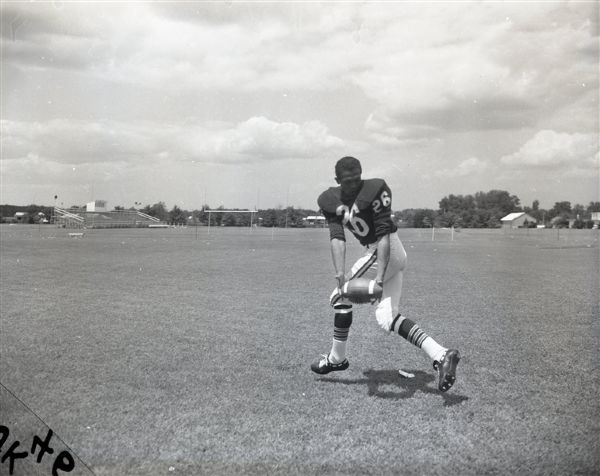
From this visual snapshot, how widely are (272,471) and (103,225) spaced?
6957cm

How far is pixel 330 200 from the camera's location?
4281 millimetres

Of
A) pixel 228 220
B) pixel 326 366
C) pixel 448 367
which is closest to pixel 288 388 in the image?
pixel 326 366

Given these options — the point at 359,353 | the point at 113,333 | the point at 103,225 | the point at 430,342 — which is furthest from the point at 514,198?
the point at 103,225

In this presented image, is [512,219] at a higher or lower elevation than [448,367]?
higher

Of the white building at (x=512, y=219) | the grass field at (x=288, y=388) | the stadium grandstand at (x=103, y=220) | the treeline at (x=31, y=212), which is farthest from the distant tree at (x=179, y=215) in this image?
the treeline at (x=31, y=212)

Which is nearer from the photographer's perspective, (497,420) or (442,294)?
(497,420)

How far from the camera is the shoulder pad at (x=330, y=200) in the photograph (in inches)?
168

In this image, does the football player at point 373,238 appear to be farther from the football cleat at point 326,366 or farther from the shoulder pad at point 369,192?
the football cleat at point 326,366

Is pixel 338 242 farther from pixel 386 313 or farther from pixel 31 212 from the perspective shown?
pixel 31 212

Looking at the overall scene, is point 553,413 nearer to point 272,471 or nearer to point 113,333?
point 272,471

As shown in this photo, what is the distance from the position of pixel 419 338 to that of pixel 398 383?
3.88 ft

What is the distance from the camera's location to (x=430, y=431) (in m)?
4.52

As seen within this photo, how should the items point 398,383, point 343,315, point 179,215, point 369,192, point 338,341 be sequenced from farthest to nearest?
point 179,215 < point 398,383 < point 338,341 < point 343,315 < point 369,192

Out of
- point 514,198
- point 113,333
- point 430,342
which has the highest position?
point 514,198
